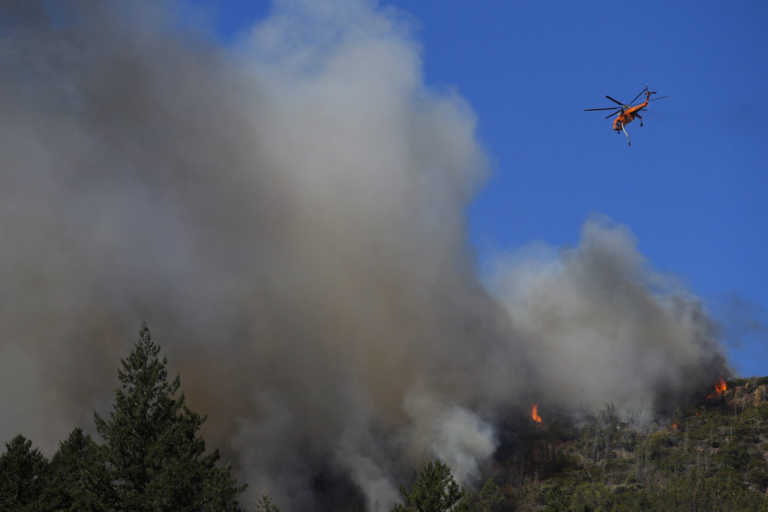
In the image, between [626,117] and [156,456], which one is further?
[626,117]

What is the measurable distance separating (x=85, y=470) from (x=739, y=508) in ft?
628

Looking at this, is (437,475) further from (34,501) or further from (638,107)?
(638,107)

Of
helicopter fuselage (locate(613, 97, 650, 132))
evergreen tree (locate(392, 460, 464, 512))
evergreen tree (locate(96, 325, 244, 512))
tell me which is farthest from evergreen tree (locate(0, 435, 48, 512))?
helicopter fuselage (locate(613, 97, 650, 132))

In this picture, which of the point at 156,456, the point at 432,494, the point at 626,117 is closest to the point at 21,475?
the point at 156,456

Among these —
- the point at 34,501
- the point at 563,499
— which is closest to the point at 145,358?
the point at 34,501

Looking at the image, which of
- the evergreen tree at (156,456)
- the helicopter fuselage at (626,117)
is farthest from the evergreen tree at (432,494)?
the helicopter fuselage at (626,117)

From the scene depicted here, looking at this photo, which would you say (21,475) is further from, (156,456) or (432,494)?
(432,494)

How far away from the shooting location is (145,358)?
157 feet

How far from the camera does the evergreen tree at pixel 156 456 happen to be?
4147 cm

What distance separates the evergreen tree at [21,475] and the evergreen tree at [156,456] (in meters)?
17.1

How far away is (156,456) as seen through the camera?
43594 mm

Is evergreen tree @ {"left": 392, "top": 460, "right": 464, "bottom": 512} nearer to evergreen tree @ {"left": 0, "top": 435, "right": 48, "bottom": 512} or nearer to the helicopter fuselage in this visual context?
evergreen tree @ {"left": 0, "top": 435, "right": 48, "bottom": 512}

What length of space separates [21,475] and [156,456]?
2301 centimetres

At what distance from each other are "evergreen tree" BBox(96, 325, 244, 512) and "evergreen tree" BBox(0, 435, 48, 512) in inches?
672
